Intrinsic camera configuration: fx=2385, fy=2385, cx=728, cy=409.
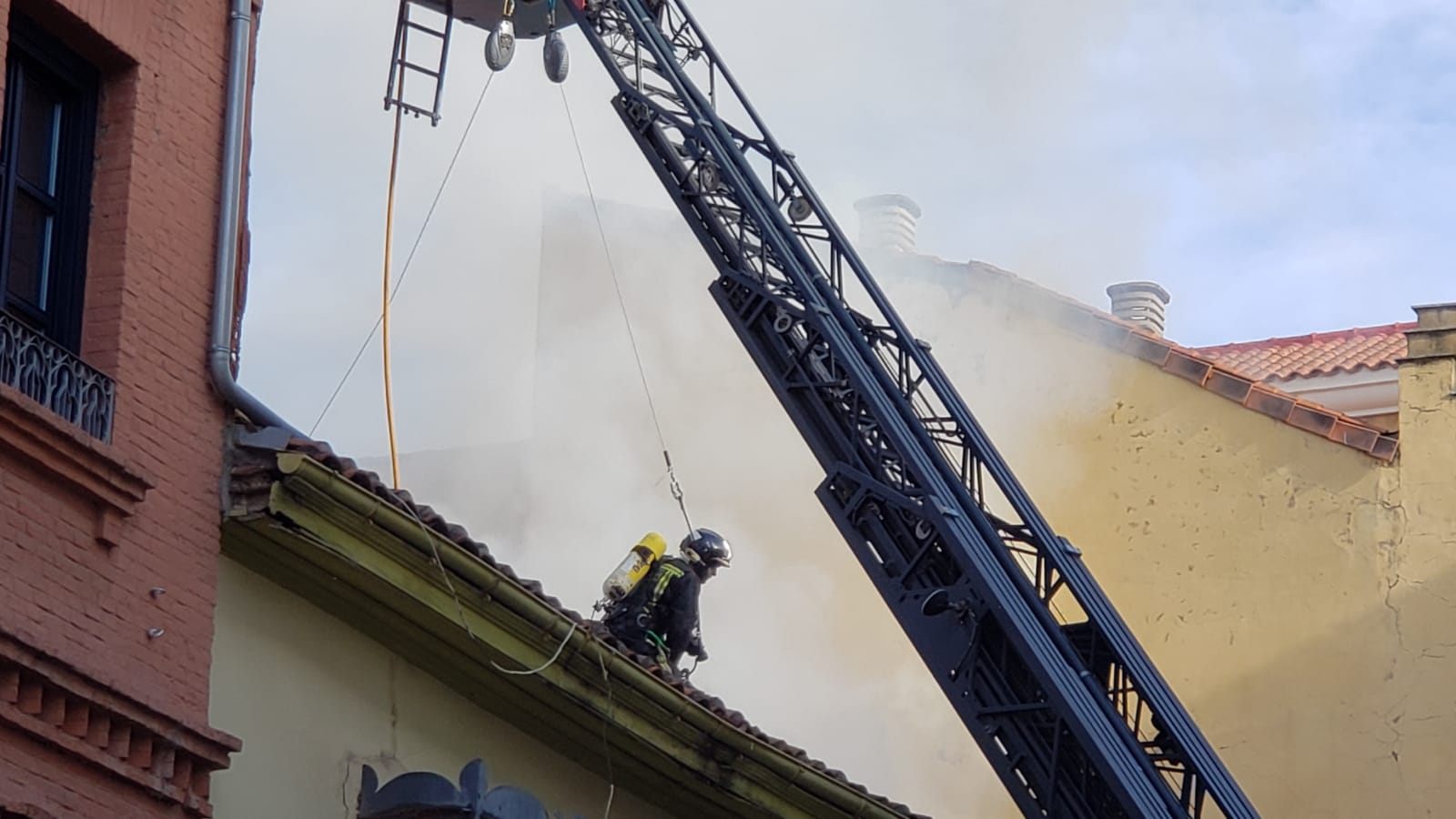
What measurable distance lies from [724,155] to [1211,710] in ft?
23.1

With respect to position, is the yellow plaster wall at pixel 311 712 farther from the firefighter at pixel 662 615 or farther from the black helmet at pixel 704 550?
the black helmet at pixel 704 550

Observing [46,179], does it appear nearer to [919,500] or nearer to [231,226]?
[231,226]

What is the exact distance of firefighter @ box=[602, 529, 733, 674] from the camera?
12672 millimetres

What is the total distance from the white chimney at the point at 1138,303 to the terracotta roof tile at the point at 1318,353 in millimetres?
1089

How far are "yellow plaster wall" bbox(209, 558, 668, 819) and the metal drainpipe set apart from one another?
0.59m

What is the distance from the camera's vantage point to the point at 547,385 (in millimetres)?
24250

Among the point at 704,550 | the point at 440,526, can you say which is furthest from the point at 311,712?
the point at 704,550

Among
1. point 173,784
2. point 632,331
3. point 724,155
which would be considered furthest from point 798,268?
point 632,331

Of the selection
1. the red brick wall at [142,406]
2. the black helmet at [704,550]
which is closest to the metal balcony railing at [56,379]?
the red brick wall at [142,406]

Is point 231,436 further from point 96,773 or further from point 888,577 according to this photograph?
point 888,577

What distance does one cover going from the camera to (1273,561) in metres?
19.1

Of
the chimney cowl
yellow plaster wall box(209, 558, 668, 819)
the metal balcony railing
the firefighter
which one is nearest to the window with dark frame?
the metal balcony railing

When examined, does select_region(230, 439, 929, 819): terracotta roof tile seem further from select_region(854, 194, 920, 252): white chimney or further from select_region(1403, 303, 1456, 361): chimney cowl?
select_region(854, 194, 920, 252): white chimney

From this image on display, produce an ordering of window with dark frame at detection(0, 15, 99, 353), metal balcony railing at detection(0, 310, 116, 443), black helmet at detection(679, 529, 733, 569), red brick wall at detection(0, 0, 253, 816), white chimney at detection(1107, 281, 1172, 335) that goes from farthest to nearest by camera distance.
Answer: white chimney at detection(1107, 281, 1172, 335) < black helmet at detection(679, 529, 733, 569) < window with dark frame at detection(0, 15, 99, 353) < metal balcony railing at detection(0, 310, 116, 443) < red brick wall at detection(0, 0, 253, 816)
